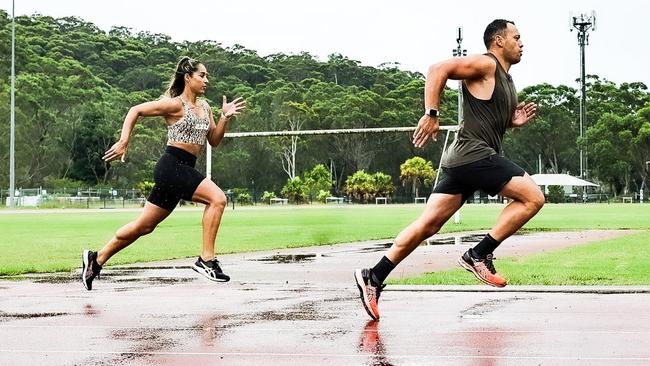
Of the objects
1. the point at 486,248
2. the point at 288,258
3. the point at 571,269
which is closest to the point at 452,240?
the point at 288,258

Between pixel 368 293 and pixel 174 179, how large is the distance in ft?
8.45

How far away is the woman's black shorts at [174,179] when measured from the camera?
Answer: 955 cm

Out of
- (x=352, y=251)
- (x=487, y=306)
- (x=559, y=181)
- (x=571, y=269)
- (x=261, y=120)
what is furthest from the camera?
(x=261, y=120)

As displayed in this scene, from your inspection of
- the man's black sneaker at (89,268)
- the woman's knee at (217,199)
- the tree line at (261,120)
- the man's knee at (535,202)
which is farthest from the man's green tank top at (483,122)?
the tree line at (261,120)

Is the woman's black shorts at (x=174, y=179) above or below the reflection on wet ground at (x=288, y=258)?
above

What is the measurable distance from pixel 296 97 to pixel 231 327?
103688mm

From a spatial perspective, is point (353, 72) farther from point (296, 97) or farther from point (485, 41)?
point (485, 41)

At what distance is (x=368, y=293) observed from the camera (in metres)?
7.80

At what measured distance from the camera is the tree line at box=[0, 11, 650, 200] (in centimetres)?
9531

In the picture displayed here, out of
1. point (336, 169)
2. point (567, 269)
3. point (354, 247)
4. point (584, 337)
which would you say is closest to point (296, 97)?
point (336, 169)

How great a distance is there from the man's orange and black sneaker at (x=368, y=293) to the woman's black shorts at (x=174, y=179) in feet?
7.50

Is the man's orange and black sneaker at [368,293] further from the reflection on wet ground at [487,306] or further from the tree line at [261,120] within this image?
the tree line at [261,120]

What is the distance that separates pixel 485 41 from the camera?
7.91m

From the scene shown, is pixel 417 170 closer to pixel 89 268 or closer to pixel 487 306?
pixel 89 268
